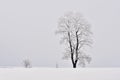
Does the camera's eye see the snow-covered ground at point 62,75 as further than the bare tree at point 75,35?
No

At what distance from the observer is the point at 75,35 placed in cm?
2620

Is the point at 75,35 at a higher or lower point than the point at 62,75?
higher

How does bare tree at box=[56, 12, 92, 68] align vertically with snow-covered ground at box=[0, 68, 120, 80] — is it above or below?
above

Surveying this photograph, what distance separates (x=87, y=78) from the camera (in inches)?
328

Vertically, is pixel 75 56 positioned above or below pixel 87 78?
above

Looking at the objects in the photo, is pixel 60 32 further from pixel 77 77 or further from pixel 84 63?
pixel 77 77

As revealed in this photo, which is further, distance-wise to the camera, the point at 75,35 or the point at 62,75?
the point at 75,35

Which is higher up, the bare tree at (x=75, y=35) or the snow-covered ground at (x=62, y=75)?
the bare tree at (x=75, y=35)

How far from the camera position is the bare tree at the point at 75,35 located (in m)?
26.3

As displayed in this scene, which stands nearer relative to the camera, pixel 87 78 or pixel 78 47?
pixel 87 78

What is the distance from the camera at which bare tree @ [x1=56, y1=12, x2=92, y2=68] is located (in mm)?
26328

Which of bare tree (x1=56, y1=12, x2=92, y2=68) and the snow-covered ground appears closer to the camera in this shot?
the snow-covered ground

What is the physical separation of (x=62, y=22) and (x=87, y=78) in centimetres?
1908

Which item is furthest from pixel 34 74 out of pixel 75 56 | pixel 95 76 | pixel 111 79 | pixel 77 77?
pixel 75 56
